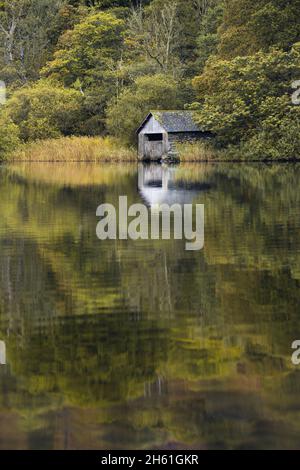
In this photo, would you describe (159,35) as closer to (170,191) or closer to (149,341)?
(170,191)

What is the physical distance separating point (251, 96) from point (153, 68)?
18922 millimetres

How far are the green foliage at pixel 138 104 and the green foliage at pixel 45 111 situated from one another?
5.86 m

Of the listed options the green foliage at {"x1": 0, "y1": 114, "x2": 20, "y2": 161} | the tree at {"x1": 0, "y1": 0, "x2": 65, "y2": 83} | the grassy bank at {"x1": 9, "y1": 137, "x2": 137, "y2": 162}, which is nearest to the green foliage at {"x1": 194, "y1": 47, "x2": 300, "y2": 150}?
the grassy bank at {"x1": 9, "y1": 137, "x2": 137, "y2": 162}

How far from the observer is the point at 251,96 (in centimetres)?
5438

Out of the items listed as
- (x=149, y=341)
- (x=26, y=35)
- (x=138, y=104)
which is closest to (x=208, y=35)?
(x=138, y=104)

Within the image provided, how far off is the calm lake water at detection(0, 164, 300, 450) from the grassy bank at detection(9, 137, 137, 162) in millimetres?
47420

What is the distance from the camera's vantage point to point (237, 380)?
21.0 feet

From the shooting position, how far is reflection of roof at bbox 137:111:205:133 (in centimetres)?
6016

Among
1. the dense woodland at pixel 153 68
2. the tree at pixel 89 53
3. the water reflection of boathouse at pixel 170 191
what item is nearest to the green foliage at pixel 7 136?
the dense woodland at pixel 153 68

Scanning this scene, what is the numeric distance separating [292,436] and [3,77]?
85.2 metres

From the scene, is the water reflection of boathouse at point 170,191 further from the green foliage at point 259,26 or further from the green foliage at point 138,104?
the green foliage at point 138,104

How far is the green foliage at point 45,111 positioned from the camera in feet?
225

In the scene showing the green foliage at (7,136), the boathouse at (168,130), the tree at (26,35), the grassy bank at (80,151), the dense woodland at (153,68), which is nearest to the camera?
the dense woodland at (153,68)
